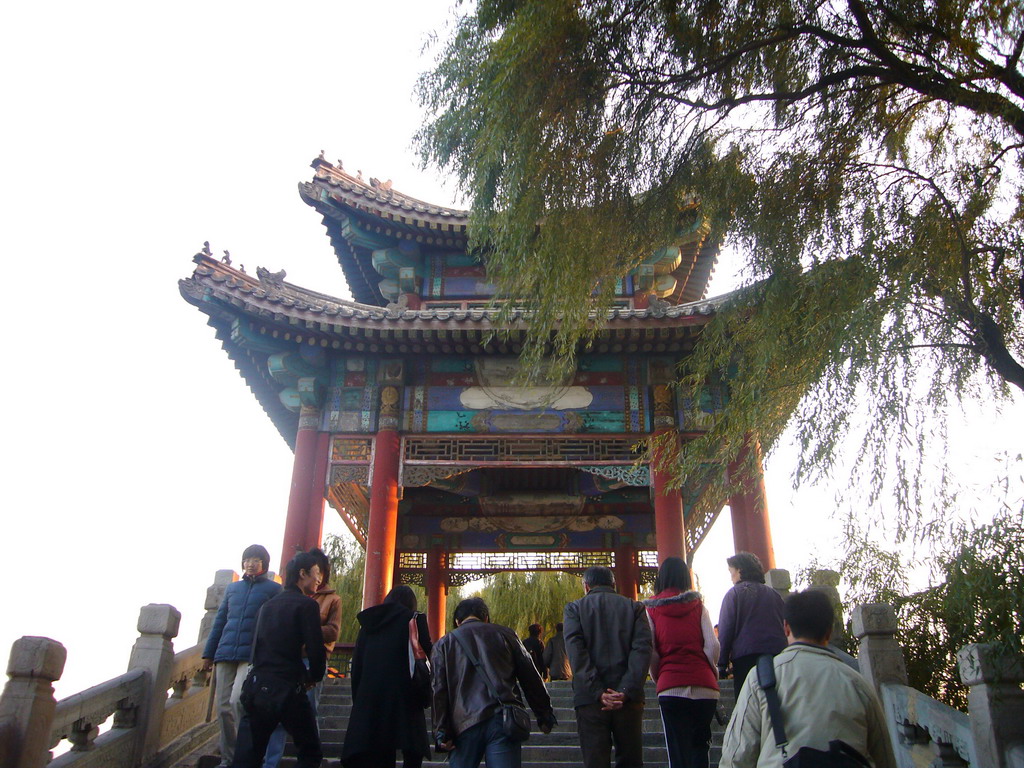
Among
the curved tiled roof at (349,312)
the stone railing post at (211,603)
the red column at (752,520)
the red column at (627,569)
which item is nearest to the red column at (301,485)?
the curved tiled roof at (349,312)

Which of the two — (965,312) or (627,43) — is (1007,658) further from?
(627,43)

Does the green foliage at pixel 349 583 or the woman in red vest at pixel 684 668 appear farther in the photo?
the green foliage at pixel 349 583

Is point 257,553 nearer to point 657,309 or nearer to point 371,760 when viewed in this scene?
point 371,760

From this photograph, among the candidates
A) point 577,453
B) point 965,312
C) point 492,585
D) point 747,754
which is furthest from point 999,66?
point 492,585

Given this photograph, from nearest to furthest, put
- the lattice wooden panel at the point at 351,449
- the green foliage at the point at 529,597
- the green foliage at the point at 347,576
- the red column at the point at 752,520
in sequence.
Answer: the red column at the point at 752,520
the lattice wooden panel at the point at 351,449
the green foliage at the point at 347,576
the green foliage at the point at 529,597

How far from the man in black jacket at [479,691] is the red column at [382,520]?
5356mm

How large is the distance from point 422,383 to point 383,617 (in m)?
6.49

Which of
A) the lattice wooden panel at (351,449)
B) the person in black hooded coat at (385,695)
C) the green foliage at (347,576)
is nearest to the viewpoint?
the person in black hooded coat at (385,695)

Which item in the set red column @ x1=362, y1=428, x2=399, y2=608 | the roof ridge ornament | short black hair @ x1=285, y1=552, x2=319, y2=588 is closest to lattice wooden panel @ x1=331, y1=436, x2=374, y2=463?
red column @ x1=362, y1=428, x2=399, y2=608

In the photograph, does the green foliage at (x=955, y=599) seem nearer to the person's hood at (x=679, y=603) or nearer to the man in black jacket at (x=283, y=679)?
the person's hood at (x=679, y=603)

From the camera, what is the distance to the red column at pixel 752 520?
31.7ft

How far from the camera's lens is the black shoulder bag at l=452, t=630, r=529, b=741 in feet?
12.4

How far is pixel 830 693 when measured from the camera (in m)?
2.51

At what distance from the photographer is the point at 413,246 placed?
12383 mm
